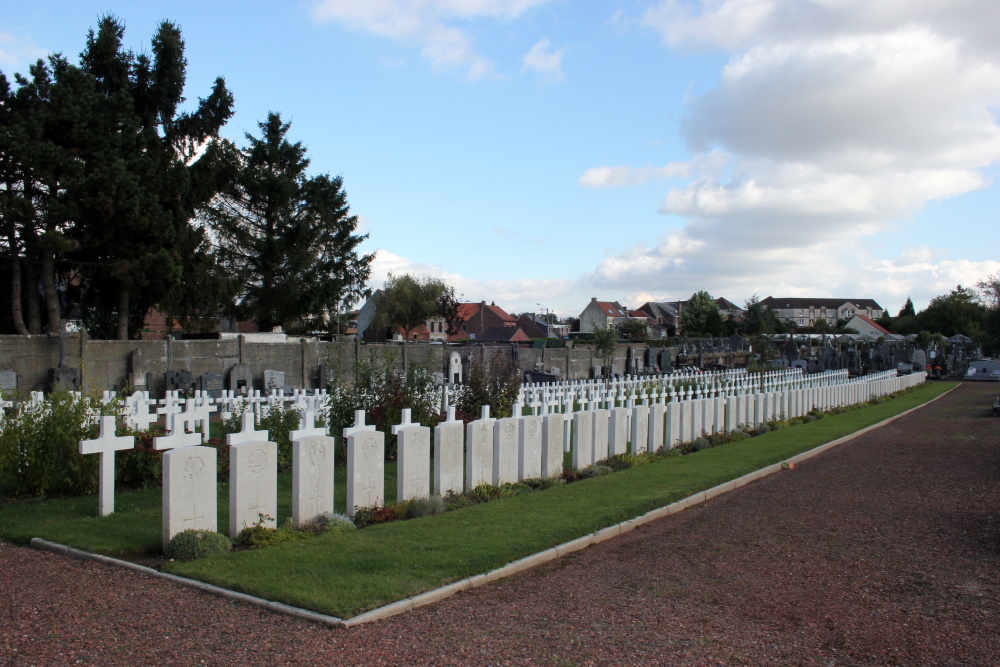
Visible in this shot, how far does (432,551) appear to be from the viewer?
6531 millimetres

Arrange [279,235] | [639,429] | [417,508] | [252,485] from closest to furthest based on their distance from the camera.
→ [252,485] → [417,508] → [639,429] → [279,235]

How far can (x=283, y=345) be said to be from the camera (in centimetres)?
2619

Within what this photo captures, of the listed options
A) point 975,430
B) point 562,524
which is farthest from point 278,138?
point 562,524

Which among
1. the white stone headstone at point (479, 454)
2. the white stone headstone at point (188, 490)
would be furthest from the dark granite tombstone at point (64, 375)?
the white stone headstone at point (188, 490)

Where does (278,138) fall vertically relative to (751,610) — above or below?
above

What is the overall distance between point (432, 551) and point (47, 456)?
204 inches

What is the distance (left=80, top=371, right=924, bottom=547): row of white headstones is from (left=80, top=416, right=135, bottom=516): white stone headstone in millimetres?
10

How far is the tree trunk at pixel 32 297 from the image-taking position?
25203mm

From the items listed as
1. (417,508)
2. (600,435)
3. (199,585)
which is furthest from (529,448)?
(199,585)

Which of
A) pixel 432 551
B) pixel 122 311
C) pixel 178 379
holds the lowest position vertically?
pixel 432 551

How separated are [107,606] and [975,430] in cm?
1900

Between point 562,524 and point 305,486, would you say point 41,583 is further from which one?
point 562,524

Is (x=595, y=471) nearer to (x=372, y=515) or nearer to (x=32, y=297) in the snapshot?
(x=372, y=515)

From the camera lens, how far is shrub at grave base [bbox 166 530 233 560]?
634 centimetres
